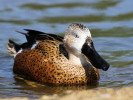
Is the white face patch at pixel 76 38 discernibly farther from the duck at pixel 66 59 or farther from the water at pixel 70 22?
the water at pixel 70 22

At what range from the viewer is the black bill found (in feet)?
25.3

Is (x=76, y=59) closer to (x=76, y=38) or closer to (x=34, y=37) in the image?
(x=76, y=38)

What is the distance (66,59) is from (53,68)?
37 centimetres

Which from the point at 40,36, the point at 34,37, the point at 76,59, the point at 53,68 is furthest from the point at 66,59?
the point at 34,37

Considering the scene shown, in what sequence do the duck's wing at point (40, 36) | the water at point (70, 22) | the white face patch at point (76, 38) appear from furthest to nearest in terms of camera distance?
the duck's wing at point (40, 36), the water at point (70, 22), the white face patch at point (76, 38)

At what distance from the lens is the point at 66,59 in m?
7.99

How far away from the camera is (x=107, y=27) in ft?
41.5

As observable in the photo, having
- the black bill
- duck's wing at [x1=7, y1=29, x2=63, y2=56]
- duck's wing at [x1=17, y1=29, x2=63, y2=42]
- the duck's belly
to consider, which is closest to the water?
the duck's belly

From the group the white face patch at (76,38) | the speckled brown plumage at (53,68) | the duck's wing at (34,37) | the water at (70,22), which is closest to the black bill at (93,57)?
the white face patch at (76,38)

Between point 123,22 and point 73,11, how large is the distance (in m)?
2.29

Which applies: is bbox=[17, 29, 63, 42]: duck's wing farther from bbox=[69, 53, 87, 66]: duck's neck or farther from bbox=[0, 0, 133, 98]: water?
bbox=[0, 0, 133, 98]: water

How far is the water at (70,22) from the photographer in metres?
8.20

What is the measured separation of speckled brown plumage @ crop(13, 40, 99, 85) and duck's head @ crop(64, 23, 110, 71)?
12.8 inches

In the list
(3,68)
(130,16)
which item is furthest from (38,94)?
(130,16)
